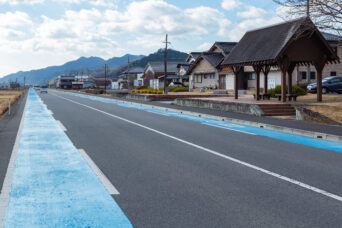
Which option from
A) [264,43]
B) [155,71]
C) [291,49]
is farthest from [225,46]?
[291,49]

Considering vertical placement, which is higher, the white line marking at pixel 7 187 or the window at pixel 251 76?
the window at pixel 251 76

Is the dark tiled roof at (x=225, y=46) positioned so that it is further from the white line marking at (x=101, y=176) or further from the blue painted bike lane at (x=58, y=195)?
the white line marking at (x=101, y=176)

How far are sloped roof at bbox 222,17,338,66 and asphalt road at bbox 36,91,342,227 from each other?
406 inches

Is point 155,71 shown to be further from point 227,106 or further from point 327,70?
point 227,106

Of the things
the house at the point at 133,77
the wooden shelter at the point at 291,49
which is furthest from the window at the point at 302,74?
the house at the point at 133,77

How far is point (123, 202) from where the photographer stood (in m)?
5.06

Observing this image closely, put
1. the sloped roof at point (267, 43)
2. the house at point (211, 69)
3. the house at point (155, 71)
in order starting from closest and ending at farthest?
1. the sloped roof at point (267, 43)
2. the house at point (211, 69)
3. the house at point (155, 71)

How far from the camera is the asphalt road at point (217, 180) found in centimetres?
445

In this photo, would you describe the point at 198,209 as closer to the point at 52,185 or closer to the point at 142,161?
the point at 52,185

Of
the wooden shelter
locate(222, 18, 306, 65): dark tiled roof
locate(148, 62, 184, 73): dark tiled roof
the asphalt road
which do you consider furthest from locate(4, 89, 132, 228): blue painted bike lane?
locate(148, 62, 184, 73): dark tiled roof

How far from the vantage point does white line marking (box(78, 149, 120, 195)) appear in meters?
5.66

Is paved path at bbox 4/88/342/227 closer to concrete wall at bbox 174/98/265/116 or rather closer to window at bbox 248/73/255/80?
concrete wall at bbox 174/98/265/116

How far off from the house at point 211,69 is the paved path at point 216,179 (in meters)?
42.6

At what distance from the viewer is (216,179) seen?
6309 millimetres
